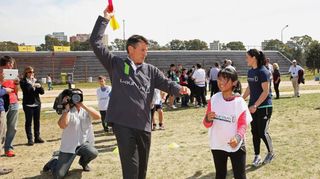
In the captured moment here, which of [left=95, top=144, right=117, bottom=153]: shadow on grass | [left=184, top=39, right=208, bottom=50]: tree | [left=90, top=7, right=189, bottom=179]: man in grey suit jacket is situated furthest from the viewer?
[left=184, top=39, right=208, bottom=50]: tree

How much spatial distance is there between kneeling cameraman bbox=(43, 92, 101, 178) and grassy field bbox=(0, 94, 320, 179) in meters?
0.28

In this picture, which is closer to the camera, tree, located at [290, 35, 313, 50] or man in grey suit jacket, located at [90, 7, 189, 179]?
man in grey suit jacket, located at [90, 7, 189, 179]

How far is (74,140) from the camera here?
6.55m

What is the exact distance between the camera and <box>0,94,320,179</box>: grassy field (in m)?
6.53

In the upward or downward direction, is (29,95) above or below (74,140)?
above

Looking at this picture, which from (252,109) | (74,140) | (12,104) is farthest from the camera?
(12,104)

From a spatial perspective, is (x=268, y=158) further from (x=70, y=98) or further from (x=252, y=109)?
(x=70, y=98)

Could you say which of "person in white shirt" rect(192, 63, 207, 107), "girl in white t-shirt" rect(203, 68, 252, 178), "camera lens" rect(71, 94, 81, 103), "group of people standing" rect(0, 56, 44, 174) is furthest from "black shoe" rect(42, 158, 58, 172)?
"person in white shirt" rect(192, 63, 207, 107)

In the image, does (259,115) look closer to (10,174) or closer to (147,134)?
(147,134)

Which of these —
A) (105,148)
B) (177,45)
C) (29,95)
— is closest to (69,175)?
(105,148)

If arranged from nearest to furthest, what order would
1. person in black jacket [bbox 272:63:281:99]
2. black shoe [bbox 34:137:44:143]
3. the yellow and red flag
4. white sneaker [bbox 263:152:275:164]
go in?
the yellow and red flag → white sneaker [bbox 263:152:275:164] → black shoe [bbox 34:137:44:143] → person in black jacket [bbox 272:63:281:99]

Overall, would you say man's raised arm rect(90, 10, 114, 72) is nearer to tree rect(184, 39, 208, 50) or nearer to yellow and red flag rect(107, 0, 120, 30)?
yellow and red flag rect(107, 0, 120, 30)

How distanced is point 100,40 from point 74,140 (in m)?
2.92

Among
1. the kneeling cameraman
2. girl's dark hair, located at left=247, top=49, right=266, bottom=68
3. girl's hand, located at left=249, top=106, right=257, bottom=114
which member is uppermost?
girl's dark hair, located at left=247, top=49, right=266, bottom=68
